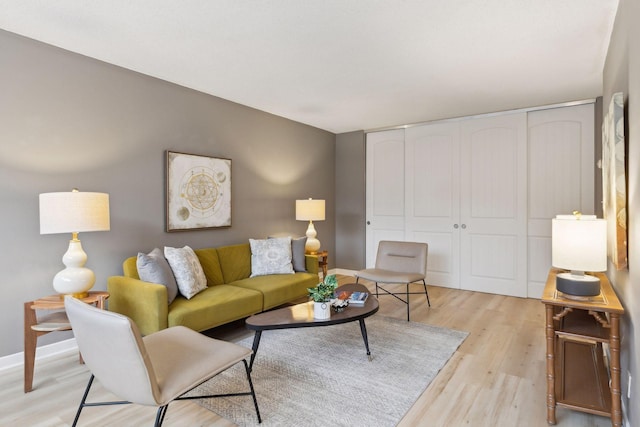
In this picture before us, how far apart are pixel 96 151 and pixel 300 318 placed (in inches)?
89.9

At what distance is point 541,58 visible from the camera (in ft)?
10.0

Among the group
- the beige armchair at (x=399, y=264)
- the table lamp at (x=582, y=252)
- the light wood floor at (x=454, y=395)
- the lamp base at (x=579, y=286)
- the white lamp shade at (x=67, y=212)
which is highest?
the white lamp shade at (x=67, y=212)

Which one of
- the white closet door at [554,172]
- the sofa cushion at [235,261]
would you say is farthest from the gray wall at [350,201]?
the white closet door at [554,172]

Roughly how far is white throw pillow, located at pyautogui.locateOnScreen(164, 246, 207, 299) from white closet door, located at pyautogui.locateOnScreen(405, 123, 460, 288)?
11.1 ft

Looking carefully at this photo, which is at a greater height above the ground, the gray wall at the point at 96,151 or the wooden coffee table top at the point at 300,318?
the gray wall at the point at 96,151

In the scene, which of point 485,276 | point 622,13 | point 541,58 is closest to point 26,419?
point 622,13

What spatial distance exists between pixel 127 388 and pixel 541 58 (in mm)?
3761

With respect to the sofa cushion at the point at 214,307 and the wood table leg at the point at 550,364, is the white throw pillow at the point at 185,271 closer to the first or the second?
the sofa cushion at the point at 214,307

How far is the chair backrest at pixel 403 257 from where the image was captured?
4.19 meters

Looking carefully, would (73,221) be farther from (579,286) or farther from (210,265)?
(579,286)

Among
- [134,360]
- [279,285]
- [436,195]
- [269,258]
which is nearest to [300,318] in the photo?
[279,285]

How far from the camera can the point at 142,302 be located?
274cm

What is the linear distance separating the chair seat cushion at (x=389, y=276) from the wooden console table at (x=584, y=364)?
159 centimetres

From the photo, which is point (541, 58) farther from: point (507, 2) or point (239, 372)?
point (239, 372)
